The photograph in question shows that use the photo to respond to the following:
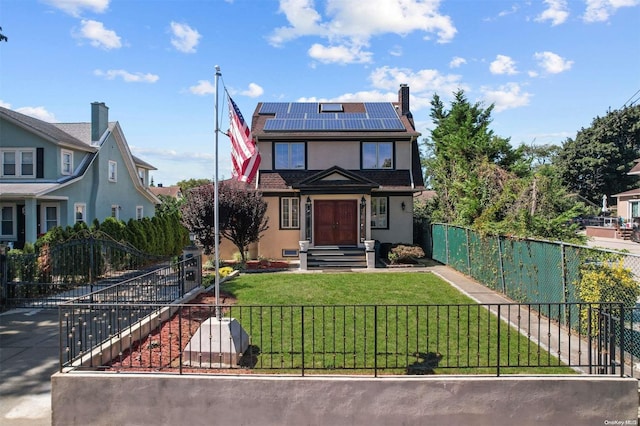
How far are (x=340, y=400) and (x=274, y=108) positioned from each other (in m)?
19.8

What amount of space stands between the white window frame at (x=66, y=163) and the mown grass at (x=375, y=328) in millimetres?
12235

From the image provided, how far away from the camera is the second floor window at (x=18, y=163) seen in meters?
19.5

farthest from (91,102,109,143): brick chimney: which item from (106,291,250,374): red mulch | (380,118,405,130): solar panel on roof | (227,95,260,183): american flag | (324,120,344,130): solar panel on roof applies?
(227,95,260,183): american flag

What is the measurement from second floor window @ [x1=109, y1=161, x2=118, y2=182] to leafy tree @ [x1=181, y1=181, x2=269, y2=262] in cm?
933

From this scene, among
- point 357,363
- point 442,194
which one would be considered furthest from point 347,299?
point 442,194

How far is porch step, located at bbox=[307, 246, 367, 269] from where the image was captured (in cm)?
1667

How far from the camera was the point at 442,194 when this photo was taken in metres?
21.9

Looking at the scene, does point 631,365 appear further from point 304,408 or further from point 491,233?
point 491,233

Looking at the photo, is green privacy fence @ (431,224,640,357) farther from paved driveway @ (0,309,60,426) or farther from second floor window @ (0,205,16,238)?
second floor window @ (0,205,16,238)

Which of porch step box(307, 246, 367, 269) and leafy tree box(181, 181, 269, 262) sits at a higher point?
leafy tree box(181, 181, 269, 262)

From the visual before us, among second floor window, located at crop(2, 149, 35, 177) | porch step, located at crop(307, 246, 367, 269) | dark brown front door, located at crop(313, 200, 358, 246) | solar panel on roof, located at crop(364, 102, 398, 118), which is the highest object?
solar panel on roof, located at crop(364, 102, 398, 118)

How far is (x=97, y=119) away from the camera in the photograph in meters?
22.0

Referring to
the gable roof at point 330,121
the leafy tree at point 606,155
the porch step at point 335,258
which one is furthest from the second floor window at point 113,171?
the leafy tree at point 606,155

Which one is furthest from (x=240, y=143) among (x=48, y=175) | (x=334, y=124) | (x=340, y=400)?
(x=48, y=175)
